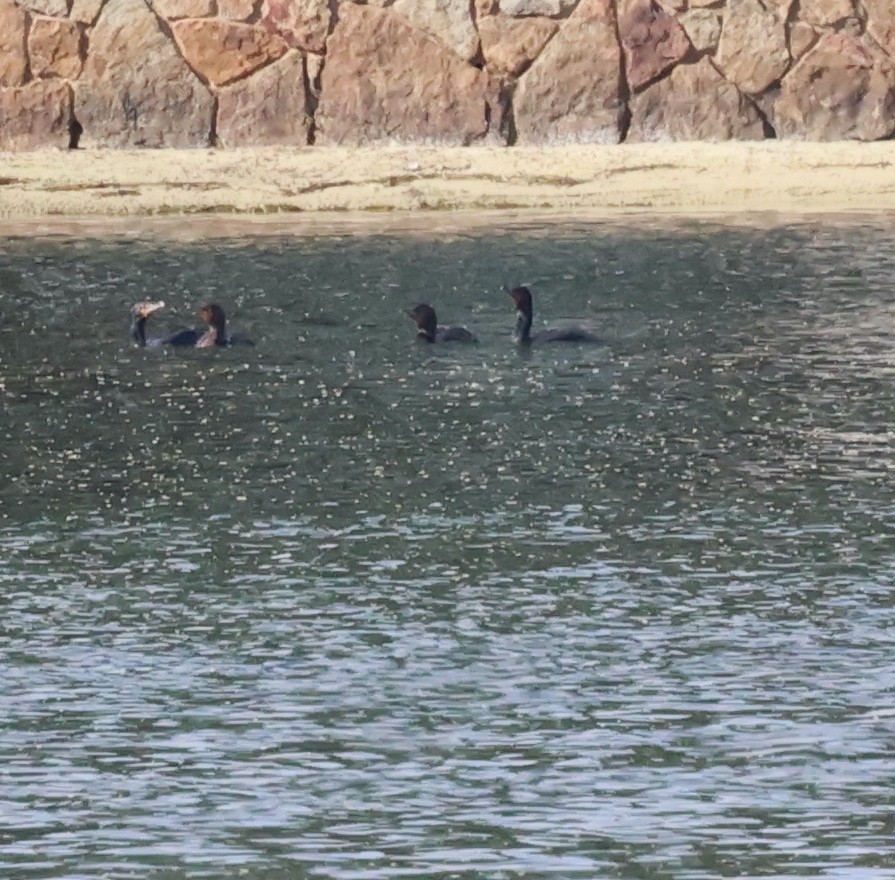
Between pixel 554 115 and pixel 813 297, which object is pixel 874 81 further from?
pixel 813 297

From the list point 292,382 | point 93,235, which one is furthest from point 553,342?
point 93,235

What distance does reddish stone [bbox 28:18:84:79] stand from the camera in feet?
94.7

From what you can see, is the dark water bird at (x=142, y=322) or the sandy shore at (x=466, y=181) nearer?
the dark water bird at (x=142, y=322)

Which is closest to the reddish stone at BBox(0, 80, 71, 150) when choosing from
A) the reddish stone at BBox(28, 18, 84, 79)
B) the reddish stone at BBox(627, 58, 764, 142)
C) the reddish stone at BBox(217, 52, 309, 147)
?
the reddish stone at BBox(28, 18, 84, 79)

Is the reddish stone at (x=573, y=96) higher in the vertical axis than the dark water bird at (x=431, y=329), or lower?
higher

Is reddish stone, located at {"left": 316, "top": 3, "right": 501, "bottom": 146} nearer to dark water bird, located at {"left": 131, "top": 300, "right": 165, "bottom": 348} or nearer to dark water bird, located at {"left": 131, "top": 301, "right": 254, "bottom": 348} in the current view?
dark water bird, located at {"left": 131, "top": 301, "right": 254, "bottom": 348}

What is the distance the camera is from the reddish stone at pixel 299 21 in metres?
28.8

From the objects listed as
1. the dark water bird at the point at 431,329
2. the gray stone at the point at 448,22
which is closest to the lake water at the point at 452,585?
the dark water bird at the point at 431,329

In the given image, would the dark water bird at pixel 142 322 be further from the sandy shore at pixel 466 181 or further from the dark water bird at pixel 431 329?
the sandy shore at pixel 466 181

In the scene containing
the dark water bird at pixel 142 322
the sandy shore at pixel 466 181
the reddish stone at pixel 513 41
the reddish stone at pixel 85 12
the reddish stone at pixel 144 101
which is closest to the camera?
the dark water bird at pixel 142 322

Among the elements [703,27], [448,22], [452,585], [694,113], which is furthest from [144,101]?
[452,585]

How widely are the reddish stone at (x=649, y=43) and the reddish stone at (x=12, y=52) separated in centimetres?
554

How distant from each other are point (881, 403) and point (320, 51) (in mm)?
12192

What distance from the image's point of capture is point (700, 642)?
11.8m
